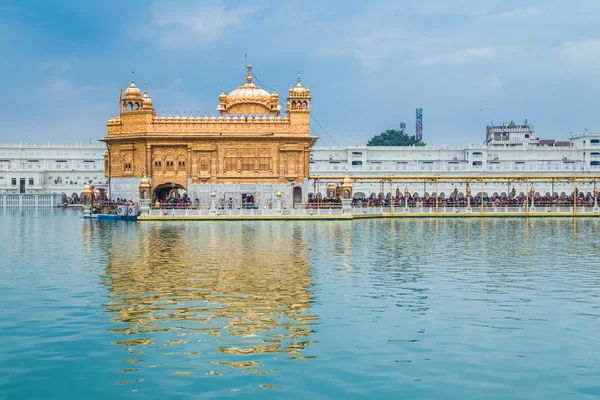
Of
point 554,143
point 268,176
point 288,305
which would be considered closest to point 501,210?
point 268,176

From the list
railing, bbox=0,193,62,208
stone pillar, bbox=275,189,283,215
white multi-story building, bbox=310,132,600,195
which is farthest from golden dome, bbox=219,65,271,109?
railing, bbox=0,193,62,208

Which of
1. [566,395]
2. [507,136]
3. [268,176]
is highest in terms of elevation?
[507,136]

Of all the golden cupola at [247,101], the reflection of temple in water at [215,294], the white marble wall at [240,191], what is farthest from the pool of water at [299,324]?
the golden cupola at [247,101]

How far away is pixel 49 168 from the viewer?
12106 centimetres

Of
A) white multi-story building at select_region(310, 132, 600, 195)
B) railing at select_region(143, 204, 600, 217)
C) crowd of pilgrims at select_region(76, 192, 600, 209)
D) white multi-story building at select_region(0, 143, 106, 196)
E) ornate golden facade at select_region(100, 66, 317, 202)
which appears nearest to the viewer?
railing at select_region(143, 204, 600, 217)

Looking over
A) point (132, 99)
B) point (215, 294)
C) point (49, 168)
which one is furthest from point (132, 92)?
point (49, 168)

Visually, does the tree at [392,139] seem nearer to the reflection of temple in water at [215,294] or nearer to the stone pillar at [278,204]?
the stone pillar at [278,204]

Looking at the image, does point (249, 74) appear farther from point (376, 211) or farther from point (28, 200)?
point (28, 200)

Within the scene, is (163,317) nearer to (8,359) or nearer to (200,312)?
(200,312)

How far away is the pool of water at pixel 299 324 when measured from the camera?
1024 cm

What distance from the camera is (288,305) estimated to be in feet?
50.3

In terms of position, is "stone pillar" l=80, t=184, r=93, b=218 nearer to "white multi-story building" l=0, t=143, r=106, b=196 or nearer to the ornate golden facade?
the ornate golden facade

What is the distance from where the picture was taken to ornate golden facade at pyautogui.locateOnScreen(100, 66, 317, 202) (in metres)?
51.2

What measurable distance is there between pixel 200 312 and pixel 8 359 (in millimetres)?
4051
